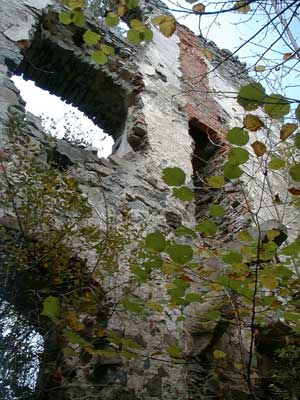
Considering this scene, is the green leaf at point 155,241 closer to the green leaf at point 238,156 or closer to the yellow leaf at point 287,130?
the green leaf at point 238,156

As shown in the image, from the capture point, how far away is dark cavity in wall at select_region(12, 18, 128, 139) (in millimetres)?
5133

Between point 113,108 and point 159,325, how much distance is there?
2908mm

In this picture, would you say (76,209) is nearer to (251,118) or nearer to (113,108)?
(251,118)

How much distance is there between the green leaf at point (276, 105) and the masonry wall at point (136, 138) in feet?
2.57

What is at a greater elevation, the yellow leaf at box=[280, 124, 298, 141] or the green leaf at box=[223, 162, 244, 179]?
the yellow leaf at box=[280, 124, 298, 141]

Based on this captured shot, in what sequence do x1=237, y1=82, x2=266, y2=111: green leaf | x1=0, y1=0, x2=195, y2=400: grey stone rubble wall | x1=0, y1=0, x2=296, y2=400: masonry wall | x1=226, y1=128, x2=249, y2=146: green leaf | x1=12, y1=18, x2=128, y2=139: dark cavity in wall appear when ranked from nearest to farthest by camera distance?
x1=237, y1=82, x2=266, y2=111: green leaf, x1=226, y1=128, x2=249, y2=146: green leaf, x1=0, y1=0, x2=195, y2=400: grey stone rubble wall, x1=0, y1=0, x2=296, y2=400: masonry wall, x1=12, y1=18, x2=128, y2=139: dark cavity in wall

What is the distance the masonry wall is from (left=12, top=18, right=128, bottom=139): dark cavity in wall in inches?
0.4

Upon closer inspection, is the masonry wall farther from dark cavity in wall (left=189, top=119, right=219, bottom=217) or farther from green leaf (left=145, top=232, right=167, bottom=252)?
green leaf (left=145, top=232, right=167, bottom=252)

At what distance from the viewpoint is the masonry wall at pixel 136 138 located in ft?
10.2

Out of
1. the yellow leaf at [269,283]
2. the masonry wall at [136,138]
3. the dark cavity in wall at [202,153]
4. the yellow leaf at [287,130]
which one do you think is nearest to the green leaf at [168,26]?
the masonry wall at [136,138]

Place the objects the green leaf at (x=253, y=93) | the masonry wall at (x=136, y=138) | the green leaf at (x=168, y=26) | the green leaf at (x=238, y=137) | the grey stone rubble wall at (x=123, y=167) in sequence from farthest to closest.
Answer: the masonry wall at (x=136, y=138), the grey stone rubble wall at (x=123, y=167), the green leaf at (x=168, y=26), the green leaf at (x=238, y=137), the green leaf at (x=253, y=93)

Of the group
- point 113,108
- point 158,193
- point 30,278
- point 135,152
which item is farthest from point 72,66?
point 30,278

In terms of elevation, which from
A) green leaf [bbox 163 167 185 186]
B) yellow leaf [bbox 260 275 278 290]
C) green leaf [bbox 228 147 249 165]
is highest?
green leaf [bbox 228 147 249 165]

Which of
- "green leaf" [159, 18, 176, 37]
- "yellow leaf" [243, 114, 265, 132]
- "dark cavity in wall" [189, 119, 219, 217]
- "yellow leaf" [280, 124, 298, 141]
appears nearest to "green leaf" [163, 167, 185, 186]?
"yellow leaf" [243, 114, 265, 132]
